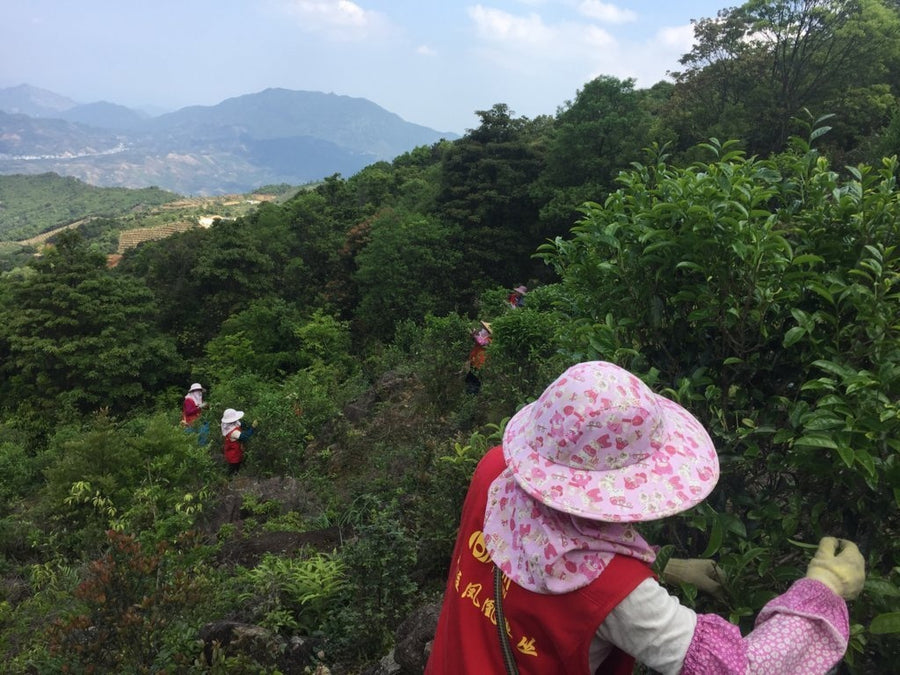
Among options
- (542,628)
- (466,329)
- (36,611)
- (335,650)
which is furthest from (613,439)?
(466,329)

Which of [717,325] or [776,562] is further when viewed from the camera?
[717,325]

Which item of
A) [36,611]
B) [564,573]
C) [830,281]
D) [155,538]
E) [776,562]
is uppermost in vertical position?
[830,281]

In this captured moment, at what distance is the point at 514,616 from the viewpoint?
1.13m

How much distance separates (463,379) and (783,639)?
700 cm

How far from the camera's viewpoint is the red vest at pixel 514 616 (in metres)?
1.01

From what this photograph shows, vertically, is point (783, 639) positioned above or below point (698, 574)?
above

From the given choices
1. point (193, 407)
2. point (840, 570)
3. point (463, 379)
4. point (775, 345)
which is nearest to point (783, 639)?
point (840, 570)

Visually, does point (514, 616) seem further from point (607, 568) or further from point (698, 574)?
point (698, 574)

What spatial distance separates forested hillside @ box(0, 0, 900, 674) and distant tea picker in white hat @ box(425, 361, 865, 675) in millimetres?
246

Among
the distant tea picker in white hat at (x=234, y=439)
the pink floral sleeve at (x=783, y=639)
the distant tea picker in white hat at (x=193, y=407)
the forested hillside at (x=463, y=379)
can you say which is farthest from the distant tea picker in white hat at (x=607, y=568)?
the distant tea picker in white hat at (x=193, y=407)

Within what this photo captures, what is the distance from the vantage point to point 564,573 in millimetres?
1027

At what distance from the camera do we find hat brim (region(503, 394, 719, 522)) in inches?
40.9

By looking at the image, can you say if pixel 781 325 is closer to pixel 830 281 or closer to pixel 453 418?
pixel 830 281

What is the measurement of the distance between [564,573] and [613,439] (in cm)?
27
